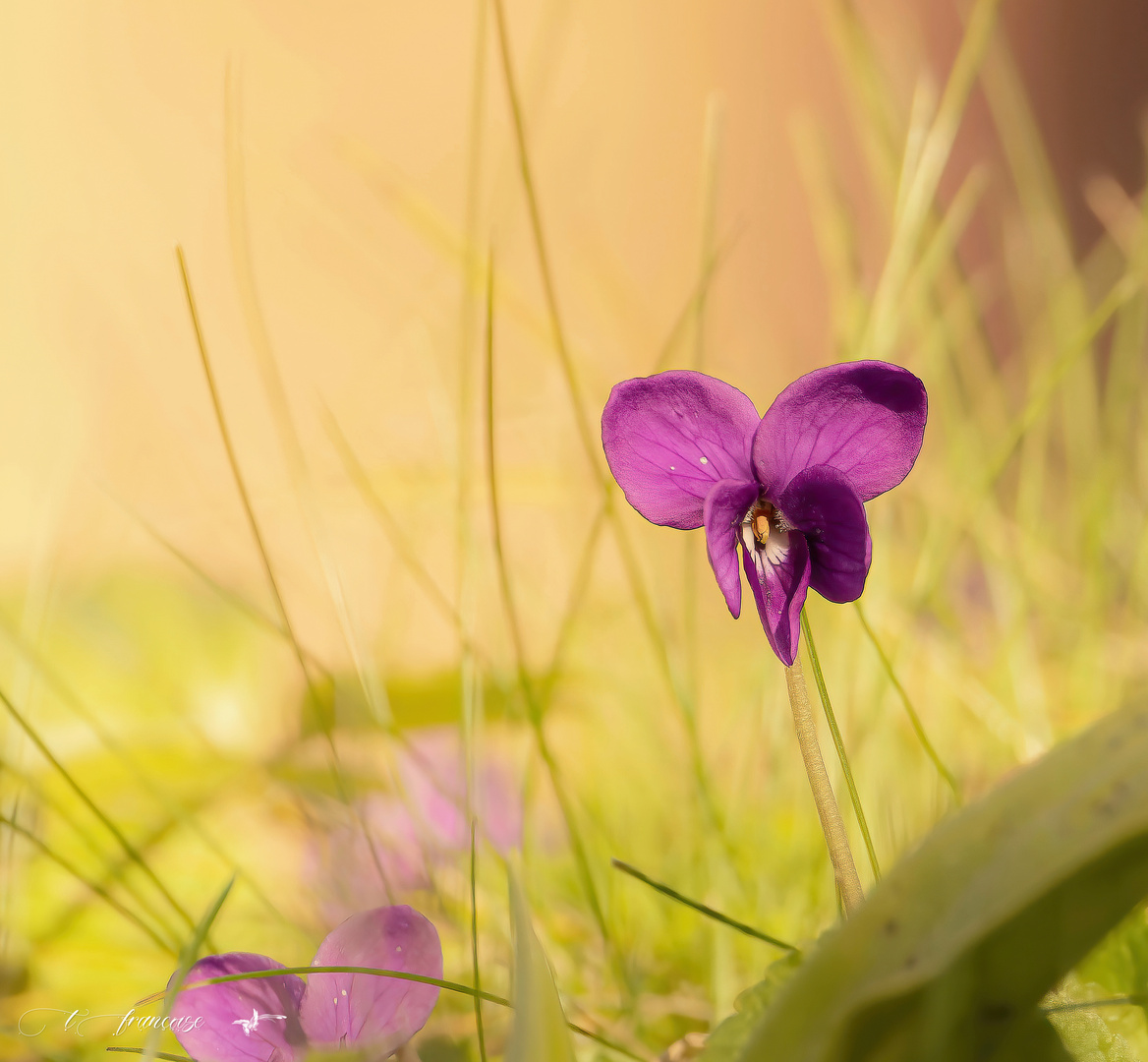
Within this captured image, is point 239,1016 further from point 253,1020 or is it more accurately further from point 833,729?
point 833,729

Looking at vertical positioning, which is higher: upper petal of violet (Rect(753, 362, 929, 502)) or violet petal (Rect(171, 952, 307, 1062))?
upper petal of violet (Rect(753, 362, 929, 502))

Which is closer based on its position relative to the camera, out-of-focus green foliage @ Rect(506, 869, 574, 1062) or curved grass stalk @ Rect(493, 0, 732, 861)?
out-of-focus green foliage @ Rect(506, 869, 574, 1062)

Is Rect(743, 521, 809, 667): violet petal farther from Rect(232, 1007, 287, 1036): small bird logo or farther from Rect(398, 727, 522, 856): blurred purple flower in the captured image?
Rect(398, 727, 522, 856): blurred purple flower

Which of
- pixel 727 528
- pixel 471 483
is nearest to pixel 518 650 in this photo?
pixel 727 528

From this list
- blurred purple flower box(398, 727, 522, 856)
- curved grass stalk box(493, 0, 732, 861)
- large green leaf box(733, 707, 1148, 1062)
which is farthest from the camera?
blurred purple flower box(398, 727, 522, 856)

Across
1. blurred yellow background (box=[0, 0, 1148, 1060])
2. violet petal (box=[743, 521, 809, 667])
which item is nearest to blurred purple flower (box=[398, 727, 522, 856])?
blurred yellow background (box=[0, 0, 1148, 1060])

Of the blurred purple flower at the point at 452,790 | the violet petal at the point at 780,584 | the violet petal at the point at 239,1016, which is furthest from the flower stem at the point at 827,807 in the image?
the blurred purple flower at the point at 452,790

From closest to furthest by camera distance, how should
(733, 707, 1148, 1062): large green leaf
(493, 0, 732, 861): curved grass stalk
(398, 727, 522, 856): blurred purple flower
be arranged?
(733, 707, 1148, 1062): large green leaf < (493, 0, 732, 861): curved grass stalk < (398, 727, 522, 856): blurred purple flower

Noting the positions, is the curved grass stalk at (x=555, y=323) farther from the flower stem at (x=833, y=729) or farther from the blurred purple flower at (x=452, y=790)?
the blurred purple flower at (x=452, y=790)
